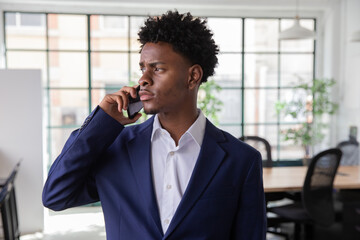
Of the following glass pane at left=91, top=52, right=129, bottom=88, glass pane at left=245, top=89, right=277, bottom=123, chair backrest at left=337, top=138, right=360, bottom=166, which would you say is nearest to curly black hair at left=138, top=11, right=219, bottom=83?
chair backrest at left=337, top=138, right=360, bottom=166

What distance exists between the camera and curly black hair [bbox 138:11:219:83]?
46.1 inches

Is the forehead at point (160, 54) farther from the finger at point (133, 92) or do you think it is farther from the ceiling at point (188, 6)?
the ceiling at point (188, 6)

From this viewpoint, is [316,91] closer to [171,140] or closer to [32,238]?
[32,238]

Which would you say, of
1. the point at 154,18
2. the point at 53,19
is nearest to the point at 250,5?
the point at 154,18

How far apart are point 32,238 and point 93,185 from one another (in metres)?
4.18

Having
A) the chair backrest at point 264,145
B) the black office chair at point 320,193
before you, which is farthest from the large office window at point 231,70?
the black office chair at point 320,193

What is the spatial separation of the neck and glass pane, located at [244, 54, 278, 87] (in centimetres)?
618

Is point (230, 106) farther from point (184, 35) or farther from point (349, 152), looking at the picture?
point (184, 35)

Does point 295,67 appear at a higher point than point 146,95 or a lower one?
higher

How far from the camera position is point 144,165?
3.91 feet

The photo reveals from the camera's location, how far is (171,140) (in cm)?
124

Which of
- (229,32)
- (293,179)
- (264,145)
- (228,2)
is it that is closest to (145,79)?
(293,179)

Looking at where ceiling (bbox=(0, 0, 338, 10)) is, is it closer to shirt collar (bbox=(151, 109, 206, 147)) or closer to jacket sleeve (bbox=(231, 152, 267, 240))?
shirt collar (bbox=(151, 109, 206, 147))

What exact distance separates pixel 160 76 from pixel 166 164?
24 cm
